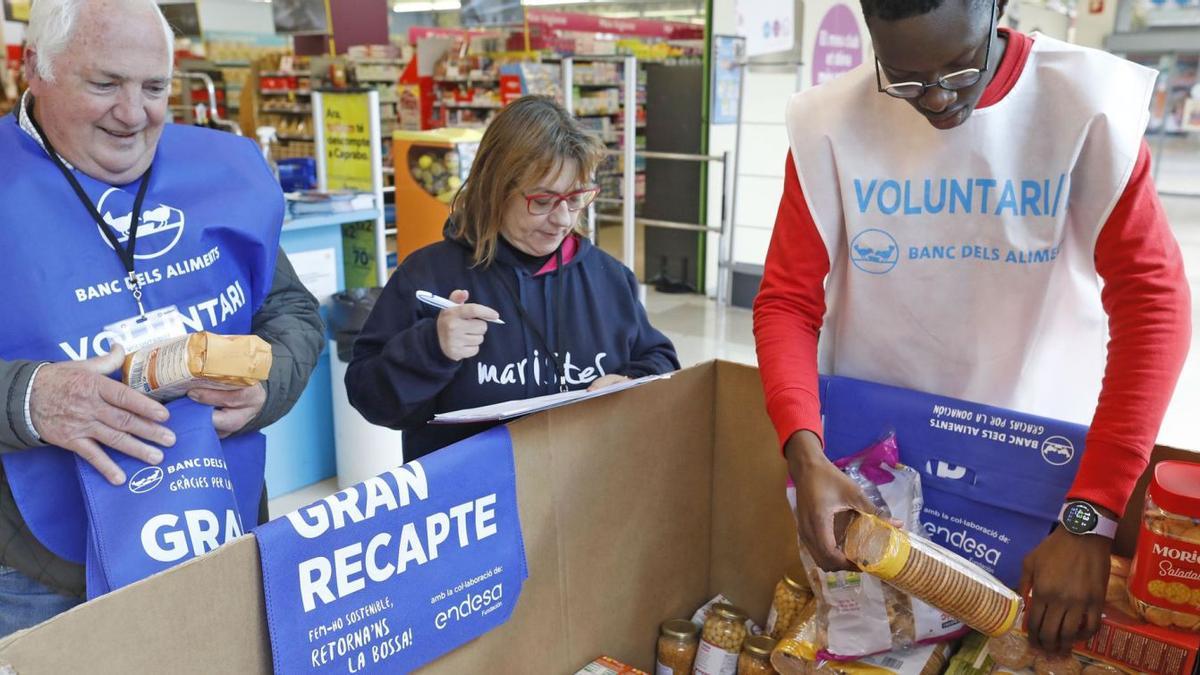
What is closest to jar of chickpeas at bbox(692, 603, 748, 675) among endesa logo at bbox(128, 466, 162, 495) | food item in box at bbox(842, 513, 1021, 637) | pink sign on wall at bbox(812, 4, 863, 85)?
food item in box at bbox(842, 513, 1021, 637)

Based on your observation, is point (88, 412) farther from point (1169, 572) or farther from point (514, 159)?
point (1169, 572)

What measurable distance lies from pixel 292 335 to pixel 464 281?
322 mm

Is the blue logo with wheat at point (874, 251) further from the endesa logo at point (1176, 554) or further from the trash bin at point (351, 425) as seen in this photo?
the trash bin at point (351, 425)

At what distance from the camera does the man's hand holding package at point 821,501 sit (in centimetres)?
111

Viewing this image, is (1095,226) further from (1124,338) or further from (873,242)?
(873,242)

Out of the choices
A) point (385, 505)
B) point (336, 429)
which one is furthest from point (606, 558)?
point (336, 429)

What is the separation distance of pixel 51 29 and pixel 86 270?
31 cm

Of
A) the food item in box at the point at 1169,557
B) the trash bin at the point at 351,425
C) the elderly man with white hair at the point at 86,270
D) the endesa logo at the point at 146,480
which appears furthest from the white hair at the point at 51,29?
the trash bin at the point at 351,425

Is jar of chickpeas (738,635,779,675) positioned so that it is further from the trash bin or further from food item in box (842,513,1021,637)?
the trash bin

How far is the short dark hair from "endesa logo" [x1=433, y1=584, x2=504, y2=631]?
2.82ft

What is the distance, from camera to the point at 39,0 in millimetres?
1176

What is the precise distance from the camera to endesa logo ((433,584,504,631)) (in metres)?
1.14

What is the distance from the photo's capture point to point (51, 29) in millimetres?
1146

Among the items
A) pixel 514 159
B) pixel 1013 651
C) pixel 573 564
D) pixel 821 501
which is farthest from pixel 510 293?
pixel 1013 651
